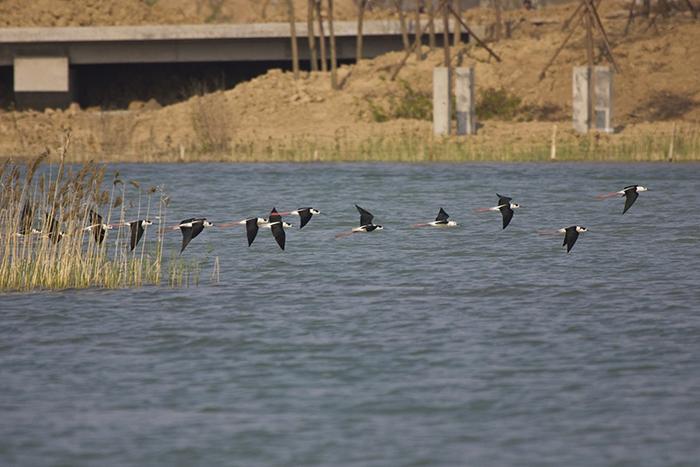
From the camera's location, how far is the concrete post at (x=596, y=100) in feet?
167

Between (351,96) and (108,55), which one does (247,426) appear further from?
(108,55)

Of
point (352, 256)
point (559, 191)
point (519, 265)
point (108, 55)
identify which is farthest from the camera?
point (108, 55)

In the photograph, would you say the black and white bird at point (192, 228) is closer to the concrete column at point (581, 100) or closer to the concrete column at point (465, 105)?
the concrete column at point (581, 100)

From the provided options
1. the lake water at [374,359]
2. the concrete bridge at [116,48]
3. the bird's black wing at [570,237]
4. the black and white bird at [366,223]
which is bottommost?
the lake water at [374,359]

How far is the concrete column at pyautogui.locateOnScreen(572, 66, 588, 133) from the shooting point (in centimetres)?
5078

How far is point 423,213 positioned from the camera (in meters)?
34.4

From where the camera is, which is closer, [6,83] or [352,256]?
[352,256]

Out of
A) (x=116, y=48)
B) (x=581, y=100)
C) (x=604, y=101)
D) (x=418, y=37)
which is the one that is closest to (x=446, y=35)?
(x=418, y=37)

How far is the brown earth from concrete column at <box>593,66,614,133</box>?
2.14 feet

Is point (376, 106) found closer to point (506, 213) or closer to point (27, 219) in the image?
point (506, 213)

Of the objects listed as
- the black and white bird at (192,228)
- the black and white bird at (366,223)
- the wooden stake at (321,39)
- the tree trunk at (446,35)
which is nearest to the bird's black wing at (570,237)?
the black and white bird at (366,223)

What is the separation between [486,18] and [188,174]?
28121 millimetres

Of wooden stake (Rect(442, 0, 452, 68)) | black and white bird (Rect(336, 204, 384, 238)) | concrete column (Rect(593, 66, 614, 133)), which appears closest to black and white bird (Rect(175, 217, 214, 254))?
black and white bird (Rect(336, 204, 384, 238))

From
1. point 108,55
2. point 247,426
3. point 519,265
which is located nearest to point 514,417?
point 247,426
